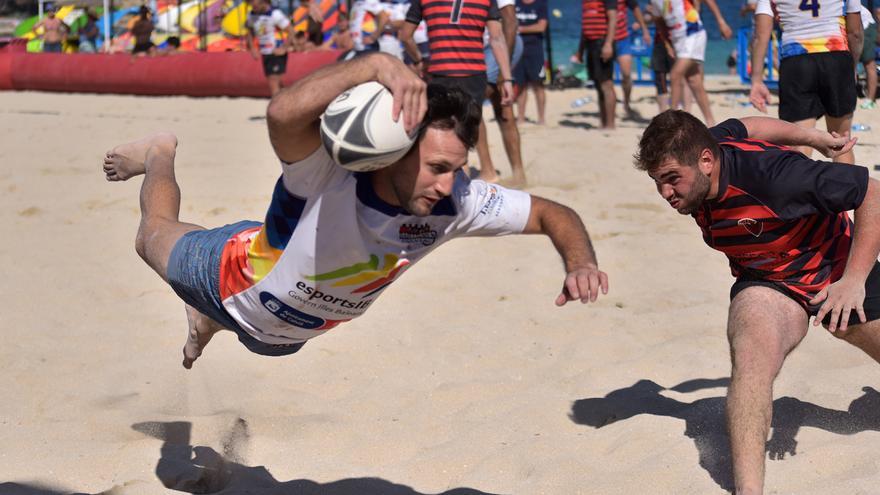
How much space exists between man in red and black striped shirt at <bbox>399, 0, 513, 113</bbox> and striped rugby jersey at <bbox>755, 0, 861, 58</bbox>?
219 cm

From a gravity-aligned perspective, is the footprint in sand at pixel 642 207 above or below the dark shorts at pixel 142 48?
above

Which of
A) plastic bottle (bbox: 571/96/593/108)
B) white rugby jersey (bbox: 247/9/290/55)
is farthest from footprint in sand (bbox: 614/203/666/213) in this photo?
white rugby jersey (bbox: 247/9/290/55)

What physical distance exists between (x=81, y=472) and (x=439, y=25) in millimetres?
4872

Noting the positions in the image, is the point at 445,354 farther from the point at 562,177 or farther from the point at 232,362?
the point at 562,177

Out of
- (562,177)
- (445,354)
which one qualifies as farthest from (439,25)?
(445,354)

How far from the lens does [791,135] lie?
13.8 ft

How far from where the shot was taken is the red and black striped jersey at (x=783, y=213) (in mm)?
3652

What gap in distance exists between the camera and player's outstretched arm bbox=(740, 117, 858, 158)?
4.16 m

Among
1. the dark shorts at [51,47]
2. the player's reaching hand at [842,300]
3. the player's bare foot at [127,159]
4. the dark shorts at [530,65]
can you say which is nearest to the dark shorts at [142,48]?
the dark shorts at [51,47]

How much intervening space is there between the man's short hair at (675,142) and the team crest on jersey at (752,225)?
26 centimetres

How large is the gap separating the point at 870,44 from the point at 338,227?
9978 millimetres

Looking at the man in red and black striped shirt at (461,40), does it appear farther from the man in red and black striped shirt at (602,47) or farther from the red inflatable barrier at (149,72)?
the red inflatable barrier at (149,72)

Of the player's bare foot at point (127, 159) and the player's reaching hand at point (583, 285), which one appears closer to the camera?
the player's reaching hand at point (583, 285)

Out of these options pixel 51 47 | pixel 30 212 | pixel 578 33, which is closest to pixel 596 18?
pixel 30 212
